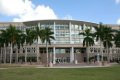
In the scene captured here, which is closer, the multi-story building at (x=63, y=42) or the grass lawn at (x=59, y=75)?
the grass lawn at (x=59, y=75)

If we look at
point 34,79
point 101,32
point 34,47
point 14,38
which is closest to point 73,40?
point 34,47

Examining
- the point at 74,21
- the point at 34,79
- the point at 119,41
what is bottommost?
the point at 34,79

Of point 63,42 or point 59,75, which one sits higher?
point 63,42

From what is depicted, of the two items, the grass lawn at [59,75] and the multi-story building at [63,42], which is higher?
the multi-story building at [63,42]

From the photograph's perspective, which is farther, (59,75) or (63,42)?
(63,42)

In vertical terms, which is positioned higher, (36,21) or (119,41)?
(36,21)

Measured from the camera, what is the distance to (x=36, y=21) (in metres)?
127

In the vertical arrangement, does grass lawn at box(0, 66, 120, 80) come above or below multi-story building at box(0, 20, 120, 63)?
below

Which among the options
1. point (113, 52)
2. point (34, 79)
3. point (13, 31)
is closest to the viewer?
point (34, 79)

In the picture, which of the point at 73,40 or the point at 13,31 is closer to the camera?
the point at 13,31

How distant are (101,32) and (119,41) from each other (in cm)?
1441

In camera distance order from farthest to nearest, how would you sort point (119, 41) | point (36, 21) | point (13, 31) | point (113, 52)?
point (113, 52) < point (36, 21) < point (119, 41) < point (13, 31)

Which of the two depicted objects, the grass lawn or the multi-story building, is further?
the multi-story building

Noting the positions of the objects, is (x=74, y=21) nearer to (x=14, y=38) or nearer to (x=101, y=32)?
(x=101, y=32)
